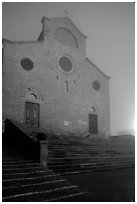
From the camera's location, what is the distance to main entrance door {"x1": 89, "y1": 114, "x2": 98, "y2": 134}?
20.1 m

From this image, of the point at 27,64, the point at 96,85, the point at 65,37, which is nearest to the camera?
the point at 27,64

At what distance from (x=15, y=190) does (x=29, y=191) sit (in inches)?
14.1

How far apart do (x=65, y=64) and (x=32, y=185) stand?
618 inches

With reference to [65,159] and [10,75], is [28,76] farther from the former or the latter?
[65,159]

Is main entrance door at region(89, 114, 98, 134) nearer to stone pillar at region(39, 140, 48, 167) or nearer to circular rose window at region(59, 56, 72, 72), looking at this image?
circular rose window at region(59, 56, 72, 72)

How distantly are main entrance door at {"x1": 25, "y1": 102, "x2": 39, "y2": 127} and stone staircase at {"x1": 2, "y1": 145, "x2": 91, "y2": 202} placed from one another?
897cm

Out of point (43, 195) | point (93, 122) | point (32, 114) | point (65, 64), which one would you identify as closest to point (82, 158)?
point (43, 195)

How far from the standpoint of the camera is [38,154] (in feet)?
25.4

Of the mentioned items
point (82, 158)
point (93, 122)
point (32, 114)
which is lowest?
point (82, 158)

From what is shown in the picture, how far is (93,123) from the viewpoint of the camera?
802 inches

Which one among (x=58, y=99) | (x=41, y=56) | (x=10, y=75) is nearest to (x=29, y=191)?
(x=10, y=75)

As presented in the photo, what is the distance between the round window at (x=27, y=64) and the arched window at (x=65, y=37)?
14.4ft

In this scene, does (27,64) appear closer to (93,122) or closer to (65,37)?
(65,37)

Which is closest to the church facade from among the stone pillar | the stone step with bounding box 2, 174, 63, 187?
the stone pillar
